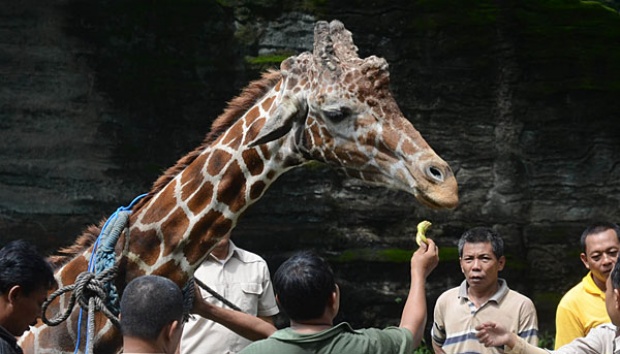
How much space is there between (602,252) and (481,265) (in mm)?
659

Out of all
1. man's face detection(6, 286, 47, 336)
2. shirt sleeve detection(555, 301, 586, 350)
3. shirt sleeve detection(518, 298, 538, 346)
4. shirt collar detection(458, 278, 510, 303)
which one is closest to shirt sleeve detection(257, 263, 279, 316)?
shirt collar detection(458, 278, 510, 303)

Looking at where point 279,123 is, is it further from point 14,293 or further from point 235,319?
point 14,293

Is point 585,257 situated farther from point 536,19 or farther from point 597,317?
point 536,19

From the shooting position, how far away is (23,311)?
12.0 ft

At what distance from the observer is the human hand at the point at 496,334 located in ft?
14.2

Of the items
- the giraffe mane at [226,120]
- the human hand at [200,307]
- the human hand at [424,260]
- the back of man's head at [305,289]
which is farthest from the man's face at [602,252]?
the back of man's head at [305,289]

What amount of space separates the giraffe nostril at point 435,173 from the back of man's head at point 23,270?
1812 millimetres

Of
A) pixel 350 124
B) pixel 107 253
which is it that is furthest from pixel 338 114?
pixel 107 253

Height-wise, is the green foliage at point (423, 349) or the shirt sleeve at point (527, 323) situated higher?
the shirt sleeve at point (527, 323)

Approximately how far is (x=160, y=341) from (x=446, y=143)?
6015 mm

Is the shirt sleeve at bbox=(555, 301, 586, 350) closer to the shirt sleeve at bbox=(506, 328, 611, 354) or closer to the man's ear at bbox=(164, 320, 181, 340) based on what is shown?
the shirt sleeve at bbox=(506, 328, 611, 354)

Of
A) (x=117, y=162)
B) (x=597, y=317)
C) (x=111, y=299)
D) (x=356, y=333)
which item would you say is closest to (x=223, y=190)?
(x=111, y=299)

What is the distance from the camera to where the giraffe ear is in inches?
192

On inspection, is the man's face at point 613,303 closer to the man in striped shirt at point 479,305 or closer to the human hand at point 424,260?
the human hand at point 424,260
